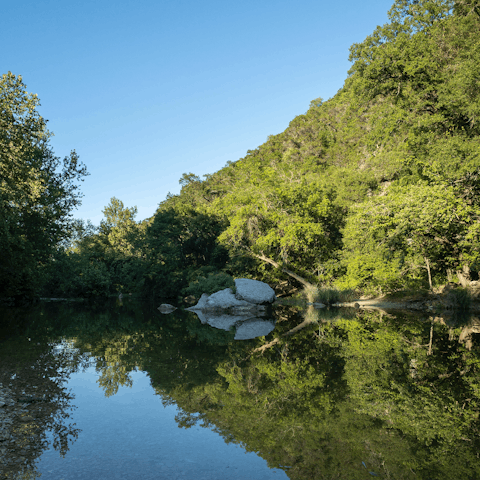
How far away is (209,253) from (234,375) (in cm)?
3417

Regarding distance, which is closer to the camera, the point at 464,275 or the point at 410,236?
the point at 410,236

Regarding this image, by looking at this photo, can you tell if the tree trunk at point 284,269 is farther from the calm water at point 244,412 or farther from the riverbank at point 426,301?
the calm water at point 244,412

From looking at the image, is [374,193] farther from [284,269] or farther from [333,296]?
[284,269]

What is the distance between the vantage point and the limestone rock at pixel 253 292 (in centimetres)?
2428

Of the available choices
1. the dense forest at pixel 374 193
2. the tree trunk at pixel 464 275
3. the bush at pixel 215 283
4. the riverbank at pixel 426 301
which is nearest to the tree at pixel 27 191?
the dense forest at pixel 374 193

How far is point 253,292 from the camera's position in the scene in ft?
81.0

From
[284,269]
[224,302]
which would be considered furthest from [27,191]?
[284,269]

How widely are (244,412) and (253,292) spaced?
65.4ft

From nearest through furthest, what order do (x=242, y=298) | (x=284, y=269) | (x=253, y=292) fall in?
1. (x=242, y=298)
2. (x=253, y=292)
3. (x=284, y=269)

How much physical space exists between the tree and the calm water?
1249 cm

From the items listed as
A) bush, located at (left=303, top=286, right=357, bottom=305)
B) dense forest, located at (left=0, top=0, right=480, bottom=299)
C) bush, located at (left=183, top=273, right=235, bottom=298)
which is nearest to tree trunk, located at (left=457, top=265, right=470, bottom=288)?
dense forest, located at (left=0, top=0, right=480, bottom=299)

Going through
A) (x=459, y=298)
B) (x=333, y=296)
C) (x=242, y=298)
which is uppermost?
(x=242, y=298)

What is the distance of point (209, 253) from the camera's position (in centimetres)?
4069

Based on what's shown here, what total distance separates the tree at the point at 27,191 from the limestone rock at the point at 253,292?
1280 cm
